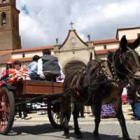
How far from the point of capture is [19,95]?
8.20m

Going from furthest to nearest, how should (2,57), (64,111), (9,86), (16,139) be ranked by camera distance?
(2,57) < (9,86) < (64,111) < (16,139)

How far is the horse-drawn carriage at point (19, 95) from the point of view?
786 cm

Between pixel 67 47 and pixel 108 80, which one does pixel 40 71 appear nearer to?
pixel 108 80

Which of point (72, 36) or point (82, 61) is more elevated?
point (72, 36)

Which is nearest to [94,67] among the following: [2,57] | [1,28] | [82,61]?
[82,61]

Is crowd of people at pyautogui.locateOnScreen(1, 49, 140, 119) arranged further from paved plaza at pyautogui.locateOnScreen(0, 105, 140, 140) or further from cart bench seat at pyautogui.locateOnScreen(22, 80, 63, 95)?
paved plaza at pyautogui.locateOnScreen(0, 105, 140, 140)

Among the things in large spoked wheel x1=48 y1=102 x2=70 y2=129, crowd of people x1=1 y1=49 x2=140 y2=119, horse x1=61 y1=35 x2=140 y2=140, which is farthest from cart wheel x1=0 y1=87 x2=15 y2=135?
horse x1=61 y1=35 x2=140 y2=140

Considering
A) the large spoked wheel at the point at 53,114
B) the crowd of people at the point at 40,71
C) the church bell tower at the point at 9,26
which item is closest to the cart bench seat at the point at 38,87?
the crowd of people at the point at 40,71

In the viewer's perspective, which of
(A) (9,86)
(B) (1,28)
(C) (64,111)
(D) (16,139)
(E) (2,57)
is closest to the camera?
(D) (16,139)

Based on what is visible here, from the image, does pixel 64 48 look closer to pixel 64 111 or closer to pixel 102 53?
pixel 102 53

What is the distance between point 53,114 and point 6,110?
200 centimetres

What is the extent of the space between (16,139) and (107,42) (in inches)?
2254

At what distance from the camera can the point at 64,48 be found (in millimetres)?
58375

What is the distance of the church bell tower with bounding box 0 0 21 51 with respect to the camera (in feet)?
258
